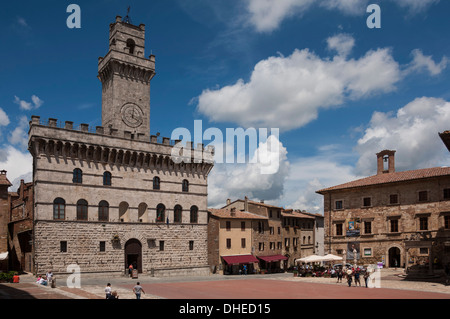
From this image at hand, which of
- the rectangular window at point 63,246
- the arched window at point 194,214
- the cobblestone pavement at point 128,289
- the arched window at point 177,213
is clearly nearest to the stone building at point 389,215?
the cobblestone pavement at point 128,289

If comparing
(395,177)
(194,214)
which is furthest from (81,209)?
(395,177)

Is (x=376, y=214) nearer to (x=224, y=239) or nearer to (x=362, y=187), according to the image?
(x=362, y=187)

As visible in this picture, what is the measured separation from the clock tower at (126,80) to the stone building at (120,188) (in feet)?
0.36

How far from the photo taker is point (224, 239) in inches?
2016

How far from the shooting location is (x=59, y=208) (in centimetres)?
3712

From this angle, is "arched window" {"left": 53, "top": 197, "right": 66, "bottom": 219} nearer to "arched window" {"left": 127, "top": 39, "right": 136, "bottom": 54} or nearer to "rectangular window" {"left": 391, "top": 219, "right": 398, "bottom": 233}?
"arched window" {"left": 127, "top": 39, "right": 136, "bottom": 54}

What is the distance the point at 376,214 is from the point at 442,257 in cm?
782

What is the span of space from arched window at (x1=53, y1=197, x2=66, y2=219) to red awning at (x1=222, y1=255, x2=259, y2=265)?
2072 cm

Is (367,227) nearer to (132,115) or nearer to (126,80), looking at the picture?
(132,115)

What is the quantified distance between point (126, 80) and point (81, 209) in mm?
15027

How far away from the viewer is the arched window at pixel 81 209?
3819 centimetres

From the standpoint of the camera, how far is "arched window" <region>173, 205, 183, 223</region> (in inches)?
1753
